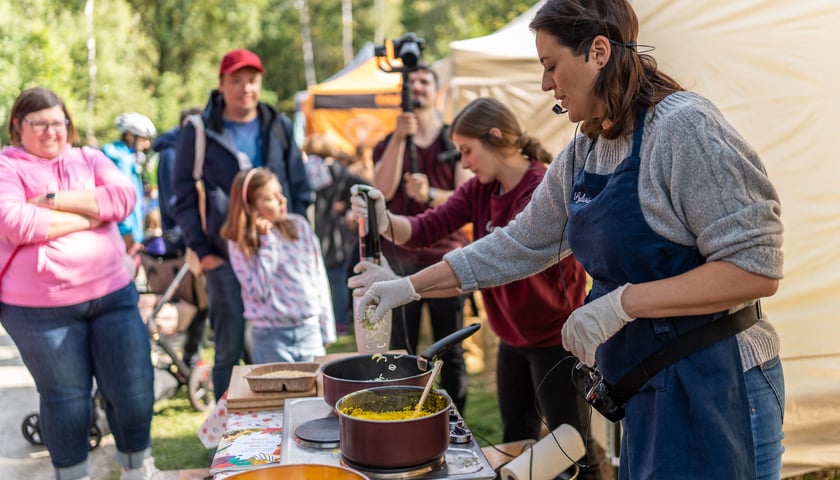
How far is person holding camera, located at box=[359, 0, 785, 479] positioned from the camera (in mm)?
1368

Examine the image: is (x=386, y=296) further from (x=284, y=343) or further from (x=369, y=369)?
(x=284, y=343)

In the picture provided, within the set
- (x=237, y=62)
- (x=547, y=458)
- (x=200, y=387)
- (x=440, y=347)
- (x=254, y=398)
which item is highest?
(x=237, y=62)

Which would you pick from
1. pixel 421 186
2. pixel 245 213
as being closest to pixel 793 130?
pixel 421 186

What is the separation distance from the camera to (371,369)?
6.25 ft

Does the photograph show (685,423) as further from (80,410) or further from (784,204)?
(80,410)

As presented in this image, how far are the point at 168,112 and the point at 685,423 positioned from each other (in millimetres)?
23868

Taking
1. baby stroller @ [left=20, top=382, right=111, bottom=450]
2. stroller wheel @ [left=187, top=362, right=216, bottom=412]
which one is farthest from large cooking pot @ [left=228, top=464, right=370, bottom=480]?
stroller wheel @ [left=187, top=362, right=216, bottom=412]

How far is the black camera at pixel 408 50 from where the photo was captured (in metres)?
3.61

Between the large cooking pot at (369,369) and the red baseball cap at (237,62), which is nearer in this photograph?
the large cooking pot at (369,369)

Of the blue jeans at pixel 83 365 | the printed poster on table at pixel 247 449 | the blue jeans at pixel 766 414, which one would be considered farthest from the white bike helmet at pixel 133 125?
the blue jeans at pixel 766 414

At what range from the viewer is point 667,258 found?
1.44m

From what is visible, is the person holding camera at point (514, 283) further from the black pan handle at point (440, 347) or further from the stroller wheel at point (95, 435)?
the stroller wheel at point (95, 435)

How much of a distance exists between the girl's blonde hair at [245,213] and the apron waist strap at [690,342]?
2388 millimetres

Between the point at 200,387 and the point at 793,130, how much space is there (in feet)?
11.8
